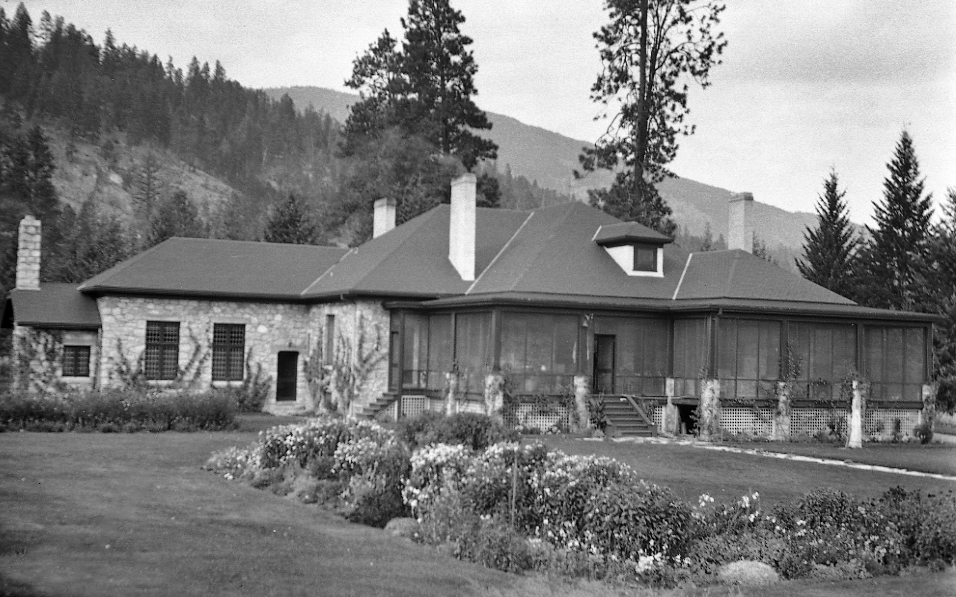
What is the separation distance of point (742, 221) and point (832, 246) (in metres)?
13.7

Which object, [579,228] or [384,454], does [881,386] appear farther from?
[384,454]

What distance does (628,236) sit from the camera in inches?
1117

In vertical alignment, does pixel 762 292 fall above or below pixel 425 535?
above

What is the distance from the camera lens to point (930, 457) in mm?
21438

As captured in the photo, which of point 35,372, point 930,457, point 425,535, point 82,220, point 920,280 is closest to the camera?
point 425,535

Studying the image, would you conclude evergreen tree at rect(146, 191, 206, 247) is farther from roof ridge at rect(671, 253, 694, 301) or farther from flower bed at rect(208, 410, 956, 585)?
flower bed at rect(208, 410, 956, 585)

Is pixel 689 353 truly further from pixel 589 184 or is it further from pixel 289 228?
pixel 589 184

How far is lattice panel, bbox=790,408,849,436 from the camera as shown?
1003 inches

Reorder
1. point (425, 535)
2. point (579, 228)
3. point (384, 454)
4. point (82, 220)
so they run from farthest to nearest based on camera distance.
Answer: point (82, 220)
point (579, 228)
point (384, 454)
point (425, 535)

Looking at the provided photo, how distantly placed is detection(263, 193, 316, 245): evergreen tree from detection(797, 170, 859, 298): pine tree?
938 inches

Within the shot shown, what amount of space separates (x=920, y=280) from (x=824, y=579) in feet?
89.7

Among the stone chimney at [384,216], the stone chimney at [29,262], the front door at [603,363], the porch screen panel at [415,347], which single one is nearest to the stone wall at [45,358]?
the stone chimney at [29,262]

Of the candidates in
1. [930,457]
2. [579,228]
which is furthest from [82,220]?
[930,457]

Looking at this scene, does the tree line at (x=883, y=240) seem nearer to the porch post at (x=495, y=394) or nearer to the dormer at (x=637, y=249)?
the dormer at (x=637, y=249)
